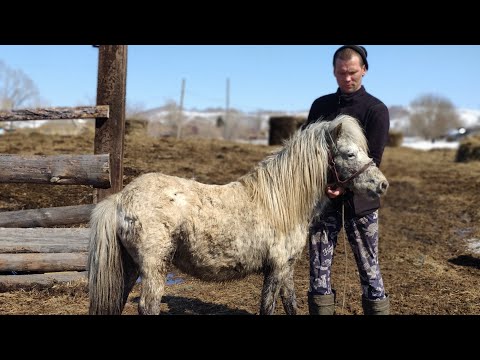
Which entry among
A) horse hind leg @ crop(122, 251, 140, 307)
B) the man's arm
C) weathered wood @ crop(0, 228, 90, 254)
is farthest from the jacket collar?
weathered wood @ crop(0, 228, 90, 254)

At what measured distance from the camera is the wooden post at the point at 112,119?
503 cm

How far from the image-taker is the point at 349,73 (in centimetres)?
364

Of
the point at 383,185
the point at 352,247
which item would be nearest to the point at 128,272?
the point at 352,247

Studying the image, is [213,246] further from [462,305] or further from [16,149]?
[16,149]

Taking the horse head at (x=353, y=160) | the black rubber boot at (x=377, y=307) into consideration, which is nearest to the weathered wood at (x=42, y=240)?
the horse head at (x=353, y=160)

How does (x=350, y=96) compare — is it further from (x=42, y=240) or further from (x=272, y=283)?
(x=42, y=240)

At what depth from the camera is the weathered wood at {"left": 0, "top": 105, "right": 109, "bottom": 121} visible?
4.78 metres

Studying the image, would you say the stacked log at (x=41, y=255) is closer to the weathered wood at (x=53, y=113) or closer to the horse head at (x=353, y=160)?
the weathered wood at (x=53, y=113)

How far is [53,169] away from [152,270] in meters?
2.25

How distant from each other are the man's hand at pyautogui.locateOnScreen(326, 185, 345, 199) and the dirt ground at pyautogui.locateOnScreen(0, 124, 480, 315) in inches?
19.4

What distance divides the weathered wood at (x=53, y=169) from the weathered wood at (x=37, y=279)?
1061 millimetres

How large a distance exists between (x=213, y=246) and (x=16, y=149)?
6.52m

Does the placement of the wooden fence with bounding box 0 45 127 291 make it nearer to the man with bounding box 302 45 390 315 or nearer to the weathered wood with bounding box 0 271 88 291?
the weathered wood with bounding box 0 271 88 291
